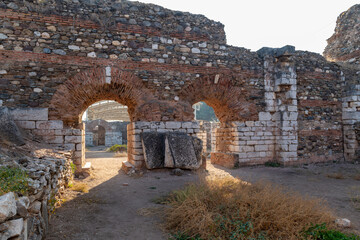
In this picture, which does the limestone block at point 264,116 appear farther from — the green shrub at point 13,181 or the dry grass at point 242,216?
the green shrub at point 13,181

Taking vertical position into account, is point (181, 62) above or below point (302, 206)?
above

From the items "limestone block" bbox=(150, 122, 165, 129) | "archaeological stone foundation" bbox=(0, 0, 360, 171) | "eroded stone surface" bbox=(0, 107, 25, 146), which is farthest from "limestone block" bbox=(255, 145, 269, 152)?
"eroded stone surface" bbox=(0, 107, 25, 146)

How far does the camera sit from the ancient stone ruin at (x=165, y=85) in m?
6.23

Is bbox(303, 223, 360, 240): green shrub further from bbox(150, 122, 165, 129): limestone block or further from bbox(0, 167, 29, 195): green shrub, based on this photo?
bbox(150, 122, 165, 129): limestone block

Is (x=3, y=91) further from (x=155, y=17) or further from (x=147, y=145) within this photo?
(x=155, y=17)

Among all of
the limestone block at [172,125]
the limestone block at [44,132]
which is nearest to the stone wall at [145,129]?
the limestone block at [172,125]

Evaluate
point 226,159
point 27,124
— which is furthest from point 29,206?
point 226,159

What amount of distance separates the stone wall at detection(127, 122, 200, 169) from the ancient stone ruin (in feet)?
0.11

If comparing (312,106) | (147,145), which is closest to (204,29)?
(147,145)

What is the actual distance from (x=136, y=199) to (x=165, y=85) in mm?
3940

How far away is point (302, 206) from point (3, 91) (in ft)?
24.3

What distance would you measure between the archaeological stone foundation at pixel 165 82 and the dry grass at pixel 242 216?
3.74m

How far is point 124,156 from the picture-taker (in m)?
11.8

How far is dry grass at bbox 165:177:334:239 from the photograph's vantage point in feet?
9.35
